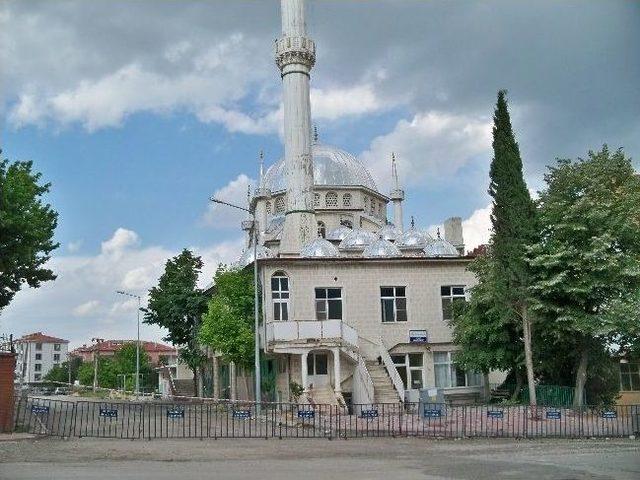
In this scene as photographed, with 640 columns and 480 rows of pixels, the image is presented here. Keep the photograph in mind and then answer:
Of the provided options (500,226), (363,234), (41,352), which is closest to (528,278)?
(500,226)

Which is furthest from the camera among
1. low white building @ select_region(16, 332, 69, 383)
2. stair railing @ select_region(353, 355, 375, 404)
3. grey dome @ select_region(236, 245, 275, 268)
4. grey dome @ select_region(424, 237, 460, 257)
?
low white building @ select_region(16, 332, 69, 383)

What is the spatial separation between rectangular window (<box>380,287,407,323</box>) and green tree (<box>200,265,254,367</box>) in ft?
18.9

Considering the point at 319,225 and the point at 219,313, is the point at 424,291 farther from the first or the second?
the point at 319,225

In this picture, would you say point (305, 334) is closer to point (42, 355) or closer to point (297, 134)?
point (297, 134)

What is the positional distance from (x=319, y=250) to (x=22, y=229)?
13.8m

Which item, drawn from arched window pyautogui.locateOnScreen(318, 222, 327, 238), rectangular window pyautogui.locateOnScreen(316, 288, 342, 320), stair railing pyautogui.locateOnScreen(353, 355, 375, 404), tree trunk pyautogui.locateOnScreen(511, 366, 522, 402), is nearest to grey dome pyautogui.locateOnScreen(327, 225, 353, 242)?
arched window pyautogui.locateOnScreen(318, 222, 327, 238)

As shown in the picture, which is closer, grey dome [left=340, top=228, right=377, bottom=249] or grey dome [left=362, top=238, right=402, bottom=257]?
grey dome [left=362, top=238, right=402, bottom=257]

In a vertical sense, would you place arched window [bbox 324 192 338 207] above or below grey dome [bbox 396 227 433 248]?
above

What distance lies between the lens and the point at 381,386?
28547 mm

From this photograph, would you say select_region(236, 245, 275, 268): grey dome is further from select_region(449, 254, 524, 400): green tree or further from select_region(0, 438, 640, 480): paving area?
select_region(0, 438, 640, 480): paving area

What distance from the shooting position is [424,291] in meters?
32.1

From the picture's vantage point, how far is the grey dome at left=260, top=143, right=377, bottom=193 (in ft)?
156

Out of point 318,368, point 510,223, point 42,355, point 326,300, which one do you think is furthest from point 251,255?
point 42,355

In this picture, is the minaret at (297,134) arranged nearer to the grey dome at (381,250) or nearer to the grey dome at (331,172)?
the grey dome at (381,250)
